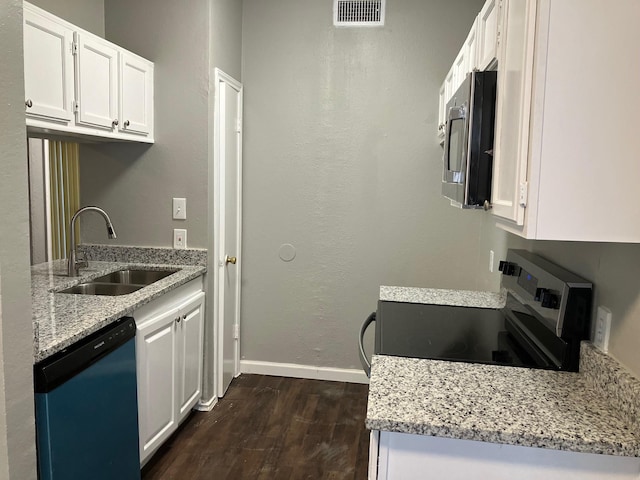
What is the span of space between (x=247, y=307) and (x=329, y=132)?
4.42 ft

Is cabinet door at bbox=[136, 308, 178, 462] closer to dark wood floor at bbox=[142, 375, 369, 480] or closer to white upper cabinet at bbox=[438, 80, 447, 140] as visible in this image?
dark wood floor at bbox=[142, 375, 369, 480]

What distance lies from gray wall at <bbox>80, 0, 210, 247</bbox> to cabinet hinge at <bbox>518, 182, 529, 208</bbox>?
2.15 metres

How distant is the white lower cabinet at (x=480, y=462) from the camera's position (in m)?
1.22

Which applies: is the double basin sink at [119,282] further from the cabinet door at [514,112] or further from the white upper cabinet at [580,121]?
the white upper cabinet at [580,121]

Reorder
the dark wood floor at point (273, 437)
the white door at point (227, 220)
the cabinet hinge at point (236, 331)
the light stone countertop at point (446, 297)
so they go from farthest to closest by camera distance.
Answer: the cabinet hinge at point (236, 331) → the white door at point (227, 220) → the dark wood floor at point (273, 437) → the light stone countertop at point (446, 297)

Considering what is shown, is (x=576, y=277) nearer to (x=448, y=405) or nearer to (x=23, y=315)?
(x=448, y=405)

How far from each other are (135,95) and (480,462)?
2.47 metres

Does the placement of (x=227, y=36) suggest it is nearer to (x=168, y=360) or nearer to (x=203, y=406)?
(x=168, y=360)

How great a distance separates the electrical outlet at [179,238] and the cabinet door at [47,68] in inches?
38.0

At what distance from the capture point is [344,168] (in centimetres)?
353

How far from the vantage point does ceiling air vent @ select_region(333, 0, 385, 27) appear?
3389 millimetres

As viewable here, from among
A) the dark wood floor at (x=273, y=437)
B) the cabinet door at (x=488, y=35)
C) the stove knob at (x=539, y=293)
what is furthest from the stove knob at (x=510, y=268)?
the dark wood floor at (x=273, y=437)

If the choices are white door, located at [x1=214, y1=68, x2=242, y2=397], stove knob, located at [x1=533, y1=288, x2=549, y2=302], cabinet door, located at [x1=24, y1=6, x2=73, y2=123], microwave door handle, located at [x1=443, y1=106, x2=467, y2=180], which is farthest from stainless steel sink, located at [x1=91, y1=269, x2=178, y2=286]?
stove knob, located at [x1=533, y1=288, x2=549, y2=302]

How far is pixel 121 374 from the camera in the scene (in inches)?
81.9
